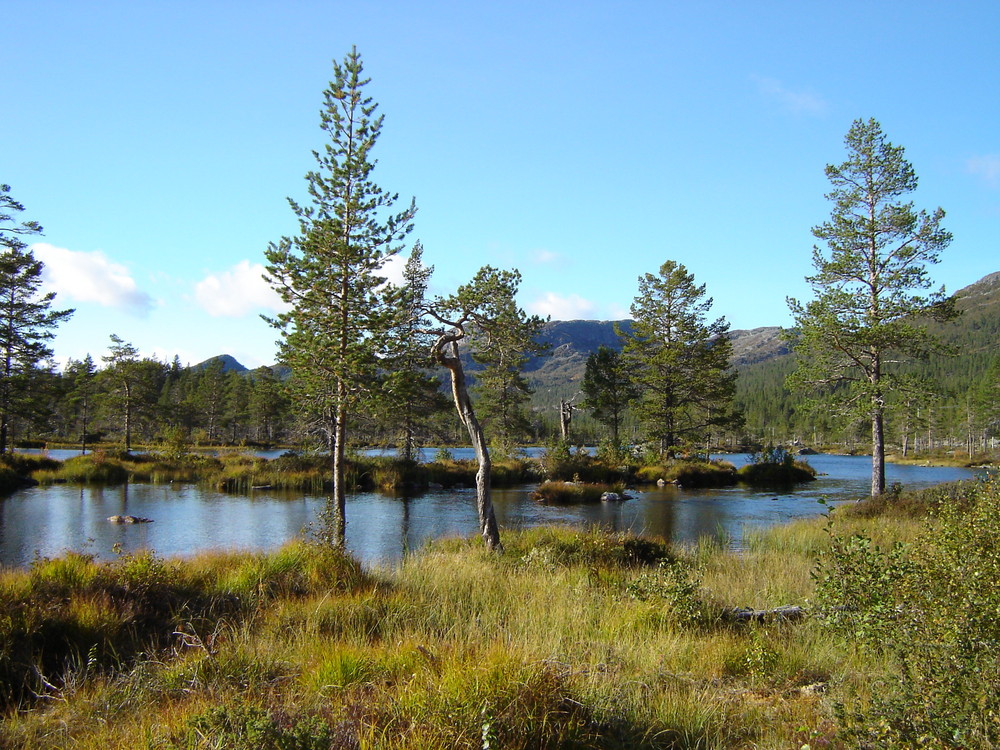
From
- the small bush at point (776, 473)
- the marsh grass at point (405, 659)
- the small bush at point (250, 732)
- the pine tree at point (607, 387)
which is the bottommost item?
the small bush at point (776, 473)

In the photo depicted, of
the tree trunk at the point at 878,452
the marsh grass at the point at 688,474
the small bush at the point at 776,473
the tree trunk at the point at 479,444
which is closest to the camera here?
the tree trunk at the point at 479,444

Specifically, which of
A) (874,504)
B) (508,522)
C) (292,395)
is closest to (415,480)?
(508,522)

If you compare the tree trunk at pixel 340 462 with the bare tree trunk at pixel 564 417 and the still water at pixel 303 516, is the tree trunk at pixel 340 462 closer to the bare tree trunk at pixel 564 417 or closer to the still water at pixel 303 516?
the still water at pixel 303 516

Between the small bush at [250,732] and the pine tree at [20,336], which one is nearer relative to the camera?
the small bush at [250,732]

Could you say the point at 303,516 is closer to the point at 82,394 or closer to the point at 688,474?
the point at 688,474

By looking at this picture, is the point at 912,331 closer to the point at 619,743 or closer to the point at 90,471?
the point at 619,743

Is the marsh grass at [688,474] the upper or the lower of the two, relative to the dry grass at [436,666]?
lower

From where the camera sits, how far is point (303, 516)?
23.7 m

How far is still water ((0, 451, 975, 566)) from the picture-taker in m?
17.8

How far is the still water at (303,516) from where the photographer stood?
58.4 ft

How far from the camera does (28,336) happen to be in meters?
37.6

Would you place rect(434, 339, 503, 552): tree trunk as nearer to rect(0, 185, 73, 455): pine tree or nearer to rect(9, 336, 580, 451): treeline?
rect(9, 336, 580, 451): treeline

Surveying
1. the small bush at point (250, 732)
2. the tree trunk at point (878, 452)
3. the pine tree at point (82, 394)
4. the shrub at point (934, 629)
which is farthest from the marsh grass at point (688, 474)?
the pine tree at point (82, 394)

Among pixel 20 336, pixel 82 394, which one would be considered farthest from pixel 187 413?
pixel 20 336
